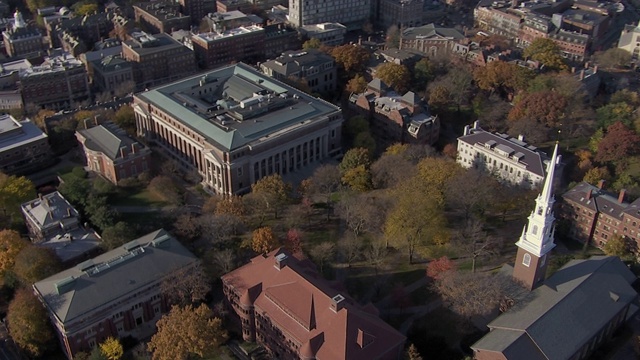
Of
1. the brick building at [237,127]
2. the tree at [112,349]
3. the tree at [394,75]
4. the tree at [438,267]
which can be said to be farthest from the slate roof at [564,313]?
the tree at [394,75]

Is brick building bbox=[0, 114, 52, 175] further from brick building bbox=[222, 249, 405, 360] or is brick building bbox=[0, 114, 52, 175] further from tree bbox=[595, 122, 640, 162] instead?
tree bbox=[595, 122, 640, 162]

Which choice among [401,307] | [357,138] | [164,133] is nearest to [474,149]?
[357,138]

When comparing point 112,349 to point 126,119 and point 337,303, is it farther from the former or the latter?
point 126,119

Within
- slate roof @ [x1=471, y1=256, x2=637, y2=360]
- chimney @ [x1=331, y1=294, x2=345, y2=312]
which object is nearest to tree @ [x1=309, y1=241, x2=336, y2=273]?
chimney @ [x1=331, y1=294, x2=345, y2=312]

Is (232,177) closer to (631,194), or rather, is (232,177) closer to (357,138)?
(357,138)

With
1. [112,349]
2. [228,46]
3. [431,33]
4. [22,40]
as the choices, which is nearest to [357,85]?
[431,33]
